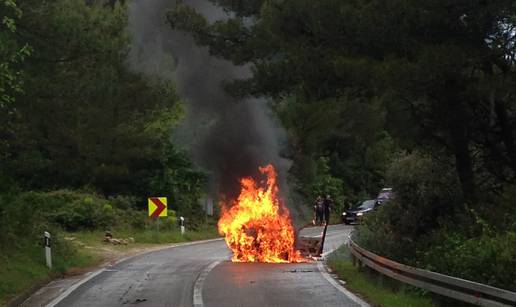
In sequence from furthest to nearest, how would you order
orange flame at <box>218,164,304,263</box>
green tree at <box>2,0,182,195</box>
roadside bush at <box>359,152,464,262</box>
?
orange flame at <box>218,164,304,263</box>, green tree at <box>2,0,182,195</box>, roadside bush at <box>359,152,464,262</box>

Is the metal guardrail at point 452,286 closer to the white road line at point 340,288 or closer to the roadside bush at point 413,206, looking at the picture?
the white road line at point 340,288

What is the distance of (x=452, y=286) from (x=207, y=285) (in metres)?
5.61

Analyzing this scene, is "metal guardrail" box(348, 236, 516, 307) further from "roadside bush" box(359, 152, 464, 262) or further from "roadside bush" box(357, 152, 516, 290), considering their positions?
"roadside bush" box(359, 152, 464, 262)

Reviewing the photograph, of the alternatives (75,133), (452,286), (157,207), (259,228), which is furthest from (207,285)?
(75,133)

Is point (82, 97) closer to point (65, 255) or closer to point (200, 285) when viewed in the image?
point (65, 255)

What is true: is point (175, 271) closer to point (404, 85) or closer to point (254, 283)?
point (254, 283)

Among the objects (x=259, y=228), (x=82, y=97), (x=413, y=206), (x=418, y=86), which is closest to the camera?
(x=418, y=86)

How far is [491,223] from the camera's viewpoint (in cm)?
1272

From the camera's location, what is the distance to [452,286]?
9.65 meters

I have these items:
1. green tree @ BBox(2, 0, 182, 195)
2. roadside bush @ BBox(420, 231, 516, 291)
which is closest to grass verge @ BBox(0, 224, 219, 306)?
green tree @ BBox(2, 0, 182, 195)

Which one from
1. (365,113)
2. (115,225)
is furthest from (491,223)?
(115,225)

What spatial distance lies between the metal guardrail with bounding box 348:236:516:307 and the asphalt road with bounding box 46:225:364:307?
3.13ft

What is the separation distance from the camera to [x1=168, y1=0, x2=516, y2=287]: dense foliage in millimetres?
13578

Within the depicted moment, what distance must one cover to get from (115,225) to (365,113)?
466 inches
